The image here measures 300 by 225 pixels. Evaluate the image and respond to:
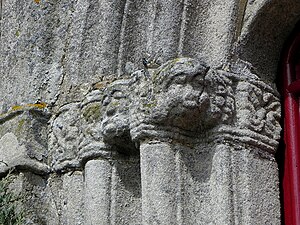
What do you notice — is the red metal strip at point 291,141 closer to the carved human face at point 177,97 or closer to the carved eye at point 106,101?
the carved human face at point 177,97

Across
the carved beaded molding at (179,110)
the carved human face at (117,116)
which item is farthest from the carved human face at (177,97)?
the carved human face at (117,116)

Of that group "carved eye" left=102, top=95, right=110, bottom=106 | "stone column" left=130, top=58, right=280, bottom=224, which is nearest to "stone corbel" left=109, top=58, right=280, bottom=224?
"stone column" left=130, top=58, right=280, bottom=224

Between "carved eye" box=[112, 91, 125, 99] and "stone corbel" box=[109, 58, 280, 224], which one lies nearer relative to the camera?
"stone corbel" box=[109, 58, 280, 224]

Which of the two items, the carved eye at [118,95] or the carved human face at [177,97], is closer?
the carved human face at [177,97]

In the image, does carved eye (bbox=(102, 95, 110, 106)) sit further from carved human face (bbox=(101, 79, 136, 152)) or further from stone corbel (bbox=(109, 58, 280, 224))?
stone corbel (bbox=(109, 58, 280, 224))

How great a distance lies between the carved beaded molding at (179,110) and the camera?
3070mm

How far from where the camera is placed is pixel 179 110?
3057mm

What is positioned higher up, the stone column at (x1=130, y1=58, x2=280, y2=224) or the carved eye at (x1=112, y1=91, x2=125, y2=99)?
the carved eye at (x1=112, y1=91, x2=125, y2=99)

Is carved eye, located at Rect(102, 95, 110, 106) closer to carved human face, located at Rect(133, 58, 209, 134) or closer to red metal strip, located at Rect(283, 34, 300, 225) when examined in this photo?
carved human face, located at Rect(133, 58, 209, 134)

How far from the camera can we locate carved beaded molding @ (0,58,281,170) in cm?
307

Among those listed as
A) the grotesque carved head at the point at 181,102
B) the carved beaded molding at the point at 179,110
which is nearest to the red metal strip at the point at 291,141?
the carved beaded molding at the point at 179,110

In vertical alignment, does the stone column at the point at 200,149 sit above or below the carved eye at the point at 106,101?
below

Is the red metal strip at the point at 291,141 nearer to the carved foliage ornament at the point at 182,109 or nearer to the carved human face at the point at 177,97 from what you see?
the carved foliage ornament at the point at 182,109

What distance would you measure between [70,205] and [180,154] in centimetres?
54
